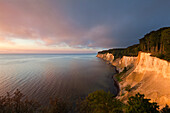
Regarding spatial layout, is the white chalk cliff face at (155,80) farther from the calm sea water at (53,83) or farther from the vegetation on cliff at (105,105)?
the calm sea water at (53,83)

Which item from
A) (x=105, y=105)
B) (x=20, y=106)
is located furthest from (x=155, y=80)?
(x=20, y=106)

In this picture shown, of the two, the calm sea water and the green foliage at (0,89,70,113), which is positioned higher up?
the green foliage at (0,89,70,113)

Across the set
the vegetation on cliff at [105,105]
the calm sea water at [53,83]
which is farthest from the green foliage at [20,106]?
the calm sea water at [53,83]

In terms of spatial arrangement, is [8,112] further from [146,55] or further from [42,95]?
[146,55]

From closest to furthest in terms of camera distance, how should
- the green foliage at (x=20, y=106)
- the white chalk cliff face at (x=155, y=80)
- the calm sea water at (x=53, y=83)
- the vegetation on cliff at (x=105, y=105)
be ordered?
1. the vegetation on cliff at (x=105, y=105)
2. the green foliage at (x=20, y=106)
3. the white chalk cliff face at (x=155, y=80)
4. the calm sea water at (x=53, y=83)

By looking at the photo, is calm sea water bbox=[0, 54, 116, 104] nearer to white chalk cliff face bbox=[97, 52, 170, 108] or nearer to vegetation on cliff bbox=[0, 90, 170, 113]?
vegetation on cliff bbox=[0, 90, 170, 113]

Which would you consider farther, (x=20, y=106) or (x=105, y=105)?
(x=20, y=106)

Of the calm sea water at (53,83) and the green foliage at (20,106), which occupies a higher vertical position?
the green foliage at (20,106)

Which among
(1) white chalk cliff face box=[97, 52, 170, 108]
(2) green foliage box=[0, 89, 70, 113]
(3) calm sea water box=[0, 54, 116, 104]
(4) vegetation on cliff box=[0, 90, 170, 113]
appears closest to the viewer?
(4) vegetation on cliff box=[0, 90, 170, 113]

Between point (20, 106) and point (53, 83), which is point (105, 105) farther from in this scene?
point (53, 83)

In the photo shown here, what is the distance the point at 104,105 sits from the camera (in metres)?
11.2

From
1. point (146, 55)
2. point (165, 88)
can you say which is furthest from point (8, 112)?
point (146, 55)

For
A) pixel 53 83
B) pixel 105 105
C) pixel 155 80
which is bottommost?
pixel 53 83

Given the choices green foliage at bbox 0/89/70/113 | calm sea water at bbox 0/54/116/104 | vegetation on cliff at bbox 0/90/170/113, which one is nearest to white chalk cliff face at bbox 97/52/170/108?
vegetation on cliff at bbox 0/90/170/113
